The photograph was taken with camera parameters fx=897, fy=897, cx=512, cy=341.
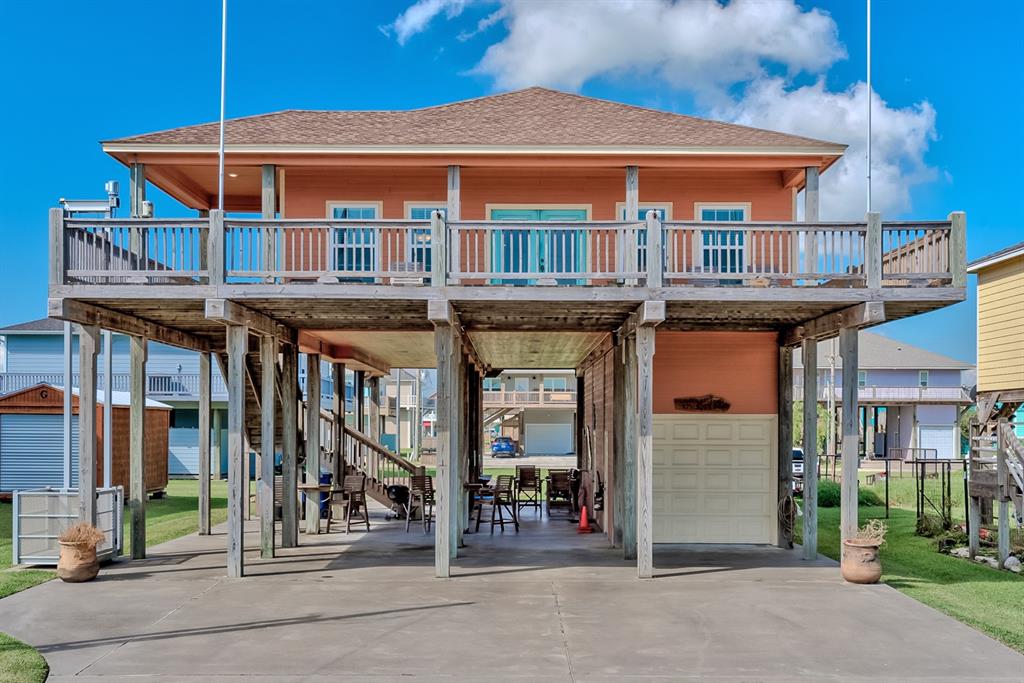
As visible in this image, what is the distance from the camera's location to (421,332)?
16688 mm

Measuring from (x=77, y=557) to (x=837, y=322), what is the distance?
11520mm

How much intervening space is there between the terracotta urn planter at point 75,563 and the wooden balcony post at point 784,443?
11.5 m

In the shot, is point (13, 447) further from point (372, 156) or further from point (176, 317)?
point (372, 156)

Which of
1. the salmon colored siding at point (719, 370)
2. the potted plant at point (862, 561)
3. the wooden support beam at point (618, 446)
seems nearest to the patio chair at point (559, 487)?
the wooden support beam at point (618, 446)

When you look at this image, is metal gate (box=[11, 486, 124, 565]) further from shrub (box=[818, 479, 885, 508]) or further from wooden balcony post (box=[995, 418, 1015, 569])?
shrub (box=[818, 479, 885, 508])

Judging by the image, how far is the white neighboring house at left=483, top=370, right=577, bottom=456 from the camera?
57.6 metres

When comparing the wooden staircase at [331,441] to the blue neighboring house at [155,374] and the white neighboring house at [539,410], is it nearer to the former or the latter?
the blue neighboring house at [155,374]

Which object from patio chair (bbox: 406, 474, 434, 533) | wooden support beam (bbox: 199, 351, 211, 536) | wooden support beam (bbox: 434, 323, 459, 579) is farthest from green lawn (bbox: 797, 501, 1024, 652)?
wooden support beam (bbox: 199, 351, 211, 536)

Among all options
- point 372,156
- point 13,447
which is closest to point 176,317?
point 372,156

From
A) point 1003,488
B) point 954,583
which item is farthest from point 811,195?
point 954,583

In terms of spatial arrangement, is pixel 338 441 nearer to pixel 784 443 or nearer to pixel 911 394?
pixel 784 443

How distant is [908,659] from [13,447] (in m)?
25.2

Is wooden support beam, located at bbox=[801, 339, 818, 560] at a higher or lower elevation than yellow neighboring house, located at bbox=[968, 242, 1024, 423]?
lower

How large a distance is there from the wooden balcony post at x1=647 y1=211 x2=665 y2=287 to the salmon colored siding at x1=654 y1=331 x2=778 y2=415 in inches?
170
